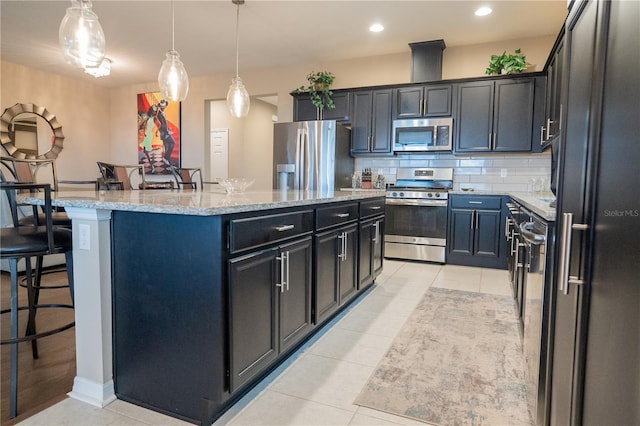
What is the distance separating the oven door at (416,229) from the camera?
15.4 feet

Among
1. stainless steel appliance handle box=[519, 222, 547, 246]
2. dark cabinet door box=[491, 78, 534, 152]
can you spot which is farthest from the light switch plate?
dark cabinet door box=[491, 78, 534, 152]

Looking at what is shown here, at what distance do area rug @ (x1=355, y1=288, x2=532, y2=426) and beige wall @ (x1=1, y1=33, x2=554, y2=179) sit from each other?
11.5 ft

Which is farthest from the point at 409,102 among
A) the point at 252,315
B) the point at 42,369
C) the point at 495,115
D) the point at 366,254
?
the point at 42,369

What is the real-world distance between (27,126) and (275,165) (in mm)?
4329

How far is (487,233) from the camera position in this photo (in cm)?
449

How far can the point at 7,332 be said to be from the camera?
2520 mm

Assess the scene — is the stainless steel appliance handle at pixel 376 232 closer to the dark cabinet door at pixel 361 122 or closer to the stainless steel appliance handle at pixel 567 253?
the dark cabinet door at pixel 361 122

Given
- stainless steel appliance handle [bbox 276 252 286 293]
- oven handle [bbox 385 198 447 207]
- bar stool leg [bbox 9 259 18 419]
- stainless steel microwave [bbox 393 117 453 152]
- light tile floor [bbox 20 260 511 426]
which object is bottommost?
light tile floor [bbox 20 260 511 426]

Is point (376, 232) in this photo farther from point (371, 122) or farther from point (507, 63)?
point (507, 63)

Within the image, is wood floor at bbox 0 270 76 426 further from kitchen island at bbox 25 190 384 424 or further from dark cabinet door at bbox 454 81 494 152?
dark cabinet door at bbox 454 81 494 152

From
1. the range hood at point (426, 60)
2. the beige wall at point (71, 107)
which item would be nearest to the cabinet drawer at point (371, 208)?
the range hood at point (426, 60)

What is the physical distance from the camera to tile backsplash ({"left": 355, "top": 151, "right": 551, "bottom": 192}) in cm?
468

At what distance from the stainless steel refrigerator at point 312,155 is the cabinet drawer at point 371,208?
141 centimetres

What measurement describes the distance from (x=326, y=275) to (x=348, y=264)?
0.42m
